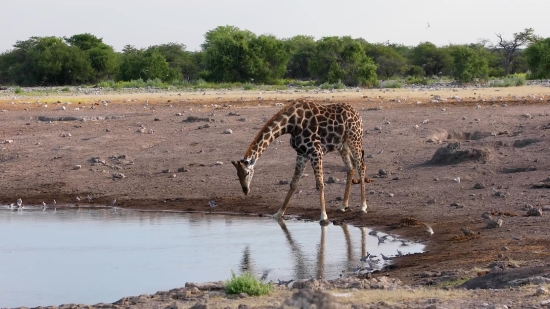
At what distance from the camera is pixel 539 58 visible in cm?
4622

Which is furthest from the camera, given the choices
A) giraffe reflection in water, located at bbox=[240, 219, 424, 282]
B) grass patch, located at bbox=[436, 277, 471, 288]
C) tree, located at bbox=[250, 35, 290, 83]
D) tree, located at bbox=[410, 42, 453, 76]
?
tree, located at bbox=[410, 42, 453, 76]

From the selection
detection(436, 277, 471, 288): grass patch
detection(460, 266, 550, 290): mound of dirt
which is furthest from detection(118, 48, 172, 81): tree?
detection(460, 266, 550, 290): mound of dirt

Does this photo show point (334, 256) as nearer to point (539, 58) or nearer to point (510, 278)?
point (510, 278)

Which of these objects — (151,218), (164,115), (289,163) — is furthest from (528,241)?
(164,115)

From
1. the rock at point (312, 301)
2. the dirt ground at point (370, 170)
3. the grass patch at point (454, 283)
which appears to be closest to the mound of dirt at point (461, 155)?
the dirt ground at point (370, 170)

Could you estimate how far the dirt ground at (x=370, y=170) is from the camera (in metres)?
10.9

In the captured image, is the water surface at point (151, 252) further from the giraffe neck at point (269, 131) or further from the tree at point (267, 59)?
the tree at point (267, 59)

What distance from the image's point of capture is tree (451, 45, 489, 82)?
42.9 meters

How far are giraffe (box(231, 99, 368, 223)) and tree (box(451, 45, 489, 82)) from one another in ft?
102

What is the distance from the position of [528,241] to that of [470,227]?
138cm

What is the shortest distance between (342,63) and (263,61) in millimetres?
6631

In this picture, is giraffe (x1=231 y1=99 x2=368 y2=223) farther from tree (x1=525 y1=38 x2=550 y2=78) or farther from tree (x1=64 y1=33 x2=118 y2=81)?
tree (x1=64 y1=33 x2=118 y2=81)

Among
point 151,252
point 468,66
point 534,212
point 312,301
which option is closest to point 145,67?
point 468,66

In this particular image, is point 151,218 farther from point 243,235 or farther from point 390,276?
point 390,276
